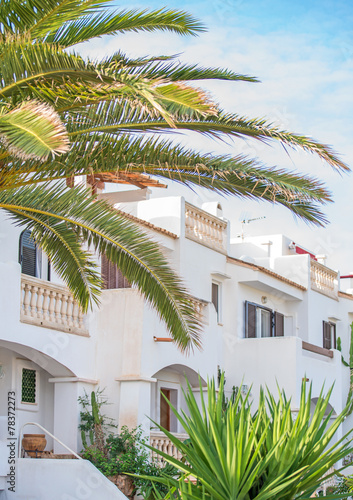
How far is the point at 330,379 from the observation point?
29094 millimetres

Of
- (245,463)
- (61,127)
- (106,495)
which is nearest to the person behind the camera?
(245,463)

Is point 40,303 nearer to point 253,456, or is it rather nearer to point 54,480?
point 54,480

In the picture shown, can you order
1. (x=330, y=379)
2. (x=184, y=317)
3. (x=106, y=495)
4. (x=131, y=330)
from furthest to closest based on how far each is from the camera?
(x=330, y=379) < (x=131, y=330) < (x=106, y=495) < (x=184, y=317)

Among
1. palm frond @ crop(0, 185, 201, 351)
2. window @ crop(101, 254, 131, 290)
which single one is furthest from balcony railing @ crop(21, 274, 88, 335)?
palm frond @ crop(0, 185, 201, 351)

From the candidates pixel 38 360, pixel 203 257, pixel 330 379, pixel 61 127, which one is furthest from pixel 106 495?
pixel 330 379

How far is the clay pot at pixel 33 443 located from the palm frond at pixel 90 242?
493 cm

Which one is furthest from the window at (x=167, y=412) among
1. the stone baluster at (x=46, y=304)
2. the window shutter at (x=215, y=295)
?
the stone baluster at (x=46, y=304)

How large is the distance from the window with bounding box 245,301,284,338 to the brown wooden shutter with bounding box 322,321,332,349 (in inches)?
111

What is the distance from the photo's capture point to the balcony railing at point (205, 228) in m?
25.3

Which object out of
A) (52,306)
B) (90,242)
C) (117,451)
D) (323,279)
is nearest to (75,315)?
(52,306)

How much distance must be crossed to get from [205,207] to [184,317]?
16927 mm

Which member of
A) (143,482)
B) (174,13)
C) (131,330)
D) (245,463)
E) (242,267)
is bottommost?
(143,482)

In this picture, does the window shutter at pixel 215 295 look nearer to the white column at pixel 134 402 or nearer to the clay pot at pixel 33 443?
the white column at pixel 134 402

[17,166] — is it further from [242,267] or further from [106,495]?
[242,267]
